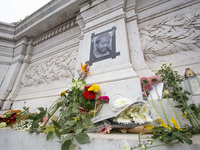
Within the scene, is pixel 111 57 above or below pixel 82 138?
above

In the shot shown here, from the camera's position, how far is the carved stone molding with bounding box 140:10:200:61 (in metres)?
1.36

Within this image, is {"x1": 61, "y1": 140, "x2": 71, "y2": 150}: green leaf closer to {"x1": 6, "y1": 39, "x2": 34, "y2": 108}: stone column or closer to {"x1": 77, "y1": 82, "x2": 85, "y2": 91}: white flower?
{"x1": 77, "y1": 82, "x2": 85, "y2": 91}: white flower

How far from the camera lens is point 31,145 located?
2.40 ft

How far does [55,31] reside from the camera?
279 cm

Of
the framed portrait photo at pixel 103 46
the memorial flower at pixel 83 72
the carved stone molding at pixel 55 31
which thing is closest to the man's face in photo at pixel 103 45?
the framed portrait photo at pixel 103 46

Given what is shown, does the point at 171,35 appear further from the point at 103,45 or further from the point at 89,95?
A: the point at 89,95

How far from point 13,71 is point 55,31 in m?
1.71

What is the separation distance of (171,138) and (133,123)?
0.26m

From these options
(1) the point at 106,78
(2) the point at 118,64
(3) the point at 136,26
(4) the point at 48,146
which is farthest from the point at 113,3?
(4) the point at 48,146

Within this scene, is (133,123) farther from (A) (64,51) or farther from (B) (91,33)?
(A) (64,51)

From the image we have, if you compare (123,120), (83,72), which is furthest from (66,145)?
(83,72)

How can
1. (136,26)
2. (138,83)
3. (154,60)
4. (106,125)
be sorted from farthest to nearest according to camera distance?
(136,26), (154,60), (138,83), (106,125)

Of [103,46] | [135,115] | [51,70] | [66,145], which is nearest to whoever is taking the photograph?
[66,145]

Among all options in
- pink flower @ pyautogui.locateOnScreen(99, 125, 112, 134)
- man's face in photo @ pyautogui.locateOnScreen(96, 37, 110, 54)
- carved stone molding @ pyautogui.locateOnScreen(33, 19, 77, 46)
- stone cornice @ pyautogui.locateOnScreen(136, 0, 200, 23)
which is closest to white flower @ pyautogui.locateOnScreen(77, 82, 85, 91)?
pink flower @ pyautogui.locateOnScreen(99, 125, 112, 134)
